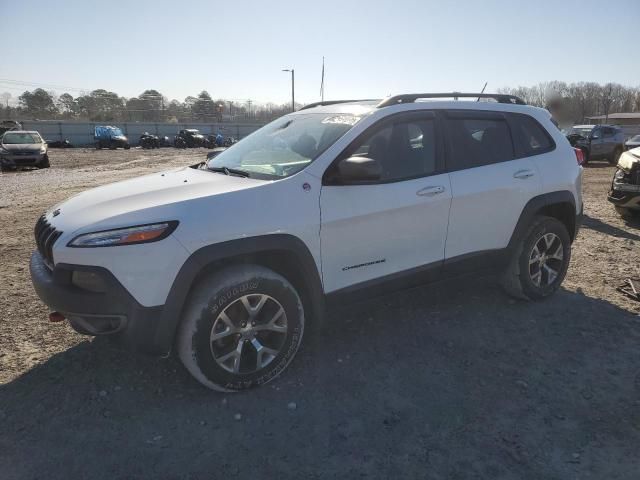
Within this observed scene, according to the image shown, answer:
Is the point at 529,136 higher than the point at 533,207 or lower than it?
higher

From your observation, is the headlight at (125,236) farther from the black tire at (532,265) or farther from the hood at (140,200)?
the black tire at (532,265)

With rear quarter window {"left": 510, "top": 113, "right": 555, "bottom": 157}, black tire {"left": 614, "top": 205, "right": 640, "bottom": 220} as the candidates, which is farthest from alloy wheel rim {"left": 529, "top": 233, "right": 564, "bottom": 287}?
black tire {"left": 614, "top": 205, "right": 640, "bottom": 220}

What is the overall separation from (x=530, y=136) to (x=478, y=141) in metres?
0.71

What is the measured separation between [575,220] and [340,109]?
256 centimetres

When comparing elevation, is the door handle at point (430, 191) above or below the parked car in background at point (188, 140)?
above

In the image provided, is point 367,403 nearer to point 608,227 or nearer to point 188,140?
point 608,227

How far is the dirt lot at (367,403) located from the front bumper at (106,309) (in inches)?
20.6

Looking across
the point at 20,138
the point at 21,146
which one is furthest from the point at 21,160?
the point at 20,138

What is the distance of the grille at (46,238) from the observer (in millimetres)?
2785

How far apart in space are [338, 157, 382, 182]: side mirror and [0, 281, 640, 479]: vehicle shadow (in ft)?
4.37

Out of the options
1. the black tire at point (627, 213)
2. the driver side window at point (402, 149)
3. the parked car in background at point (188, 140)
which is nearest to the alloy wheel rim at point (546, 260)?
the driver side window at point (402, 149)

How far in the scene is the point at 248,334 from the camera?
294 centimetres

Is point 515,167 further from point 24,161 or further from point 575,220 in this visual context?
point 24,161

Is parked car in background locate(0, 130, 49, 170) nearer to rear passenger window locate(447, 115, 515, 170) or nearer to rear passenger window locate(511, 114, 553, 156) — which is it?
rear passenger window locate(447, 115, 515, 170)
